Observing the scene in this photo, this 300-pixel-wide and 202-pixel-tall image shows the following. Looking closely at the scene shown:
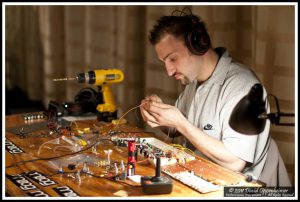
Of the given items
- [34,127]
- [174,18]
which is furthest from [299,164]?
[34,127]

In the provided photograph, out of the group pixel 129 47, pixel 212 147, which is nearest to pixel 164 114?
pixel 212 147

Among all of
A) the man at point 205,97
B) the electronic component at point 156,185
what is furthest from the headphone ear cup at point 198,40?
the electronic component at point 156,185

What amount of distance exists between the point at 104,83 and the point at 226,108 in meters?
0.78

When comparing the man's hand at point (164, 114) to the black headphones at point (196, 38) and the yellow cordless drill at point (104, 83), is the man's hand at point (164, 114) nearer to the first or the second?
the black headphones at point (196, 38)

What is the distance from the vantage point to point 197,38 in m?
1.86

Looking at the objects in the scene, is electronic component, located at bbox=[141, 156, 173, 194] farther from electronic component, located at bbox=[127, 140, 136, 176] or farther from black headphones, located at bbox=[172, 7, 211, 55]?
black headphones, located at bbox=[172, 7, 211, 55]

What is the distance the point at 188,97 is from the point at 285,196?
2.89 ft

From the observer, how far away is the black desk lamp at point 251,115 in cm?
146

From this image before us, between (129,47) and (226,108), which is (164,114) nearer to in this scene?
(226,108)

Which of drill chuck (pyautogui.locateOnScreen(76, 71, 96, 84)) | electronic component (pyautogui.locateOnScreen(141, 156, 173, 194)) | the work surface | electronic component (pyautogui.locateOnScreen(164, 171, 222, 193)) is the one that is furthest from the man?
drill chuck (pyautogui.locateOnScreen(76, 71, 96, 84))

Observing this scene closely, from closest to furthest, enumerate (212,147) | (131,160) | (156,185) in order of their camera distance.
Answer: (156,185), (131,160), (212,147)

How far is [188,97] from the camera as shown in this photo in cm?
223

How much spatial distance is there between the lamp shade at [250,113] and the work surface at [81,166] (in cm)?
17

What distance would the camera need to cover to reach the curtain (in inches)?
77.1
